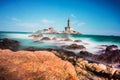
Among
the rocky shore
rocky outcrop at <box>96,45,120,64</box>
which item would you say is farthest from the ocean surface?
the rocky shore

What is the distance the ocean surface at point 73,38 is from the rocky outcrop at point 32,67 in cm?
289

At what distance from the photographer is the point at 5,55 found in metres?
5.62

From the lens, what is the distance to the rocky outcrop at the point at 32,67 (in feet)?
15.8

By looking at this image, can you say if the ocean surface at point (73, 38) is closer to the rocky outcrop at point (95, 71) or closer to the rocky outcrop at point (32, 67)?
the rocky outcrop at point (95, 71)

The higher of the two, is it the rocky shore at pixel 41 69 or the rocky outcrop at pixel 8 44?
the rocky outcrop at pixel 8 44

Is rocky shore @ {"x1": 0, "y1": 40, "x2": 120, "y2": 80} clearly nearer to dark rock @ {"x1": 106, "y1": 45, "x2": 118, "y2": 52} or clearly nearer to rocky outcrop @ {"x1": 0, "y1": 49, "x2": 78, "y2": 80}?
rocky outcrop @ {"x1": 0, "y1": 49, "x2": 78, "y2": 80}

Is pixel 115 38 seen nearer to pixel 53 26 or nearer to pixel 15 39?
pixel 53 26

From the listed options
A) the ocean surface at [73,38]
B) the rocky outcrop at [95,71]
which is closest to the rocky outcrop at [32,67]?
the rocky outcrop at [95,71]

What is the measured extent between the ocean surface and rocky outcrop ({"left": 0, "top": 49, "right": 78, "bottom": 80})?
2.89 metres

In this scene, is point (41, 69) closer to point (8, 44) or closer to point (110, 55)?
point (8, 44)

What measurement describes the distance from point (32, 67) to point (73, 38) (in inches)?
172

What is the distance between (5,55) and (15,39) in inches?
126

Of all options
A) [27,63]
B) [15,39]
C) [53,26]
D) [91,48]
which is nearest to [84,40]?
[91,48]

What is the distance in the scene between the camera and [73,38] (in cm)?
913
